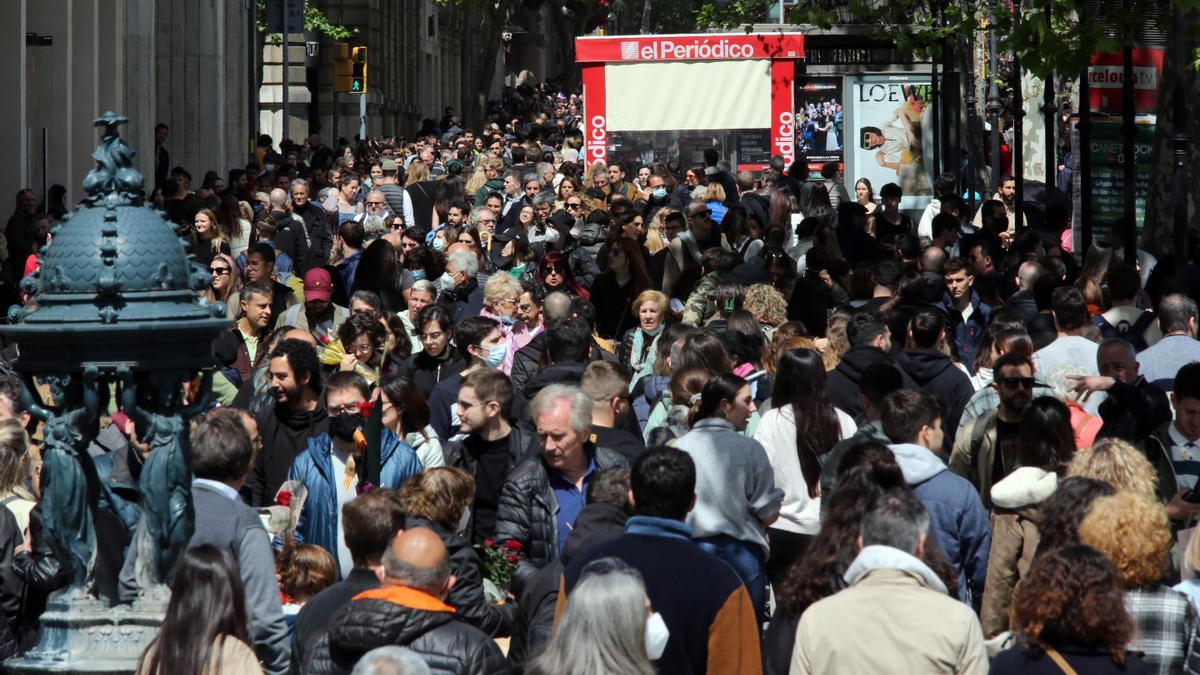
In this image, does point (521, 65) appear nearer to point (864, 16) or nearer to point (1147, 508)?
point (864, 16)

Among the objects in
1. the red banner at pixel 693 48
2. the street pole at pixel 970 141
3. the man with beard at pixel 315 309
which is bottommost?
the man with beard at pixel 315 309

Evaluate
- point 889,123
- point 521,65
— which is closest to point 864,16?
point 889,123

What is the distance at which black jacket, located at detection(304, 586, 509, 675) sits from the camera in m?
5.88

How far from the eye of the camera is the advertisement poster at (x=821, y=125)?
2969cm

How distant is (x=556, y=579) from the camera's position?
22.7 feet

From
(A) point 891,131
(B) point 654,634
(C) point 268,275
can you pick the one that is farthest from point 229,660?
(A) point 891,131

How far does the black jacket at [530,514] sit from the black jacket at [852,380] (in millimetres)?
2482

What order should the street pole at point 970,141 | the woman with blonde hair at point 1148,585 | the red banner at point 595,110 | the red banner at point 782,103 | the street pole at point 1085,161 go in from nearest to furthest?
1. the woman with blonde hair at point 1148,585
2. the street pole at point 1085,161
3. the street pole at point 970,141
4. the red banner at point 782,103
5. the red banner at point 595,110

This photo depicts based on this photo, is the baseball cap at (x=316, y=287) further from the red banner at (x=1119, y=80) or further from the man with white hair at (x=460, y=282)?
the red banner at (x=1119, y=80)

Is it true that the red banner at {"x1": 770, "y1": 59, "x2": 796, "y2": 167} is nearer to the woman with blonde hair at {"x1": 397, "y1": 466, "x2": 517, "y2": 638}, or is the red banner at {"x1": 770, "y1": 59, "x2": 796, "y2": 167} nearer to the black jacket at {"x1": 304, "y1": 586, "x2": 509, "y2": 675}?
the woman with blonde hair at {"x1": 397, "y1": 466, "x2": 517, "y2": 638}

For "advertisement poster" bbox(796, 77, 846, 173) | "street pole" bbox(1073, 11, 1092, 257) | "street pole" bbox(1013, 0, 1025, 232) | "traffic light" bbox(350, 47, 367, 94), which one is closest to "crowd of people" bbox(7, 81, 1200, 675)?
"street pole" bbox(1073, 11, 1092, 257)

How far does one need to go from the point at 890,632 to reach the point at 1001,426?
11.0 ft

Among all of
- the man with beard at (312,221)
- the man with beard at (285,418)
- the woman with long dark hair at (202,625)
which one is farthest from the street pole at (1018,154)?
the woman with long dark hair at (202,625)

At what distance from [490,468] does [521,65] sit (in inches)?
A: 4427
